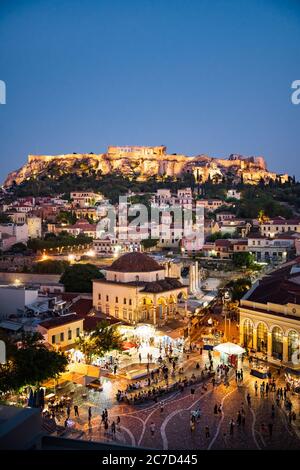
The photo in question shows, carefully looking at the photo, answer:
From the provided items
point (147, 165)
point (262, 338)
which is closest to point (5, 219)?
point (262, 338)

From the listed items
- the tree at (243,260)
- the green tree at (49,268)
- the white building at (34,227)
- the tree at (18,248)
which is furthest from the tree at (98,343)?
the white building at (34,227)

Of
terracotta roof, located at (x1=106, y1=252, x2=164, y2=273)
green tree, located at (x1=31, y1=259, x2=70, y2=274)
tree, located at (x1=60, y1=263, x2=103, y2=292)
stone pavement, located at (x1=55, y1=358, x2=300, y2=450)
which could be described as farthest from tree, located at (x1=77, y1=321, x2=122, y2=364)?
green tree, located at (x1=31, y1=259, x2=70, y2=274)

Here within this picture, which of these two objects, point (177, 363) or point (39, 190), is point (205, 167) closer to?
point (39, 190)

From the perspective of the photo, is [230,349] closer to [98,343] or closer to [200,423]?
[200,423]

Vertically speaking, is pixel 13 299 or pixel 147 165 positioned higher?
pixel 147 165

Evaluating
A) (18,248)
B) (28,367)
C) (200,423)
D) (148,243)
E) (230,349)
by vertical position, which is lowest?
(200,423)

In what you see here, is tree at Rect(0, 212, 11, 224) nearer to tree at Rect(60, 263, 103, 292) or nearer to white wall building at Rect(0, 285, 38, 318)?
tree at Rect(60, 263, 103, 292)

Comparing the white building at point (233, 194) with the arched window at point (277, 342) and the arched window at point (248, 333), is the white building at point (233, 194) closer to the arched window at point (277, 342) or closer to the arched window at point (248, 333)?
the arched window at point (248, 333)

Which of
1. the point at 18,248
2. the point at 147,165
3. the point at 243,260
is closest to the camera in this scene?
the point at 243,260
